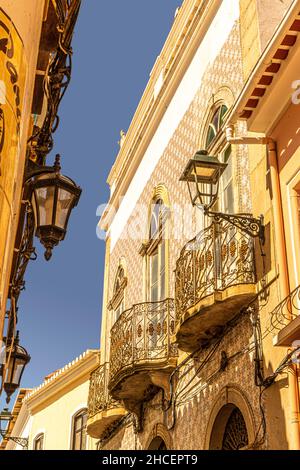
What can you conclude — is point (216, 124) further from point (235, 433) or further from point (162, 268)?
point (235, 433)

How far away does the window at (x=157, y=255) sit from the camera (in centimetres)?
1363

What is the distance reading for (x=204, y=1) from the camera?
1273 centimetres

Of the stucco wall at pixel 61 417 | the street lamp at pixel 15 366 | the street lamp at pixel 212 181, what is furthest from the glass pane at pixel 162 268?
the stucco wall at pixel 61 417

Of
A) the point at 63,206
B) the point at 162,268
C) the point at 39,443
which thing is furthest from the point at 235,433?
the point at 39,443

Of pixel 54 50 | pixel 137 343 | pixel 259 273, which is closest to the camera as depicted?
pixel 54 50

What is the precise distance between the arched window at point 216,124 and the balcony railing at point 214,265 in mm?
1864

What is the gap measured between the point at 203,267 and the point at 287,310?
2097 mm

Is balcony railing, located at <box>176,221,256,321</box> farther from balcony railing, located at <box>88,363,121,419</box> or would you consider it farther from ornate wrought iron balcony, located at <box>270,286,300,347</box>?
balcony railing, located at <box>88,363,121,419</box>

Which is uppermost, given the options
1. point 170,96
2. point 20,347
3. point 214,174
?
point 170,96

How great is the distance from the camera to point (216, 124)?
11.6m
